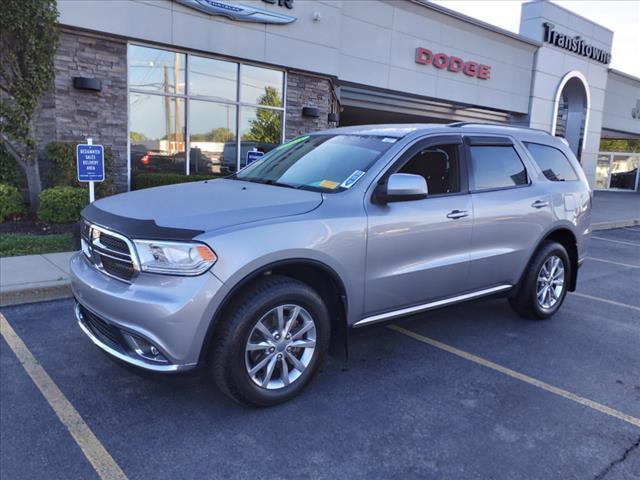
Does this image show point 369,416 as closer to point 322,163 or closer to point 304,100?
point 322,163

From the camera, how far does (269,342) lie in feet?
10.8

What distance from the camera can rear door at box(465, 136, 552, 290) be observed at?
4.48 meters

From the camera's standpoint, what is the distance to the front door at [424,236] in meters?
3.73

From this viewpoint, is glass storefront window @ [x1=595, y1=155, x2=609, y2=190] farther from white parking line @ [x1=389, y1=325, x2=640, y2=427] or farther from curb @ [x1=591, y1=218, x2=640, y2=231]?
white parking line @ [x1=389, y1=325, x2=640, y2=427]

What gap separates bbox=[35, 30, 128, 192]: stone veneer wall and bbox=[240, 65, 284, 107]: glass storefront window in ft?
9.72

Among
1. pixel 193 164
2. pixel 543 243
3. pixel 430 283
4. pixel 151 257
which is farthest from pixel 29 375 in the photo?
pixel 193 164

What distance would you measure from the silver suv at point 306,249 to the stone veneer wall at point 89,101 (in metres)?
6.82

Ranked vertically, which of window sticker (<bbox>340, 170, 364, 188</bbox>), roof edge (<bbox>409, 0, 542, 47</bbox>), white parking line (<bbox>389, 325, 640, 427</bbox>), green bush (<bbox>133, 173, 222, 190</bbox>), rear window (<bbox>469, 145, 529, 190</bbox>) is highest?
roof edge (<bbox>409, 0, 542, 47</bbox>)

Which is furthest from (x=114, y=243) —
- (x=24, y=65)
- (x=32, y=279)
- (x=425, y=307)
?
(x=24, y=65)

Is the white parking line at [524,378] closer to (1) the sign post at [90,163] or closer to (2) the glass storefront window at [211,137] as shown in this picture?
(1) the sign post at [90,163]

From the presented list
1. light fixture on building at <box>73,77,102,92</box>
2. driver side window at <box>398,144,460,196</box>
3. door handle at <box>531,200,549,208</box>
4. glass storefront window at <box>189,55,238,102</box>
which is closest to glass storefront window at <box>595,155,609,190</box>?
glass storefront window at <box>189,55,238,102</box>

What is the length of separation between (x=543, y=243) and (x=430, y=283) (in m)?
1.79

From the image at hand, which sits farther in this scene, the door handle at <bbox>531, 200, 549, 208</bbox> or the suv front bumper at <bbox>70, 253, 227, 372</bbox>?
the door handle at <bbox>531, 200, 549, 208</bbox>

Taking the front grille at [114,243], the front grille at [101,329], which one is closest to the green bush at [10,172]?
the front grille at [101,329]
